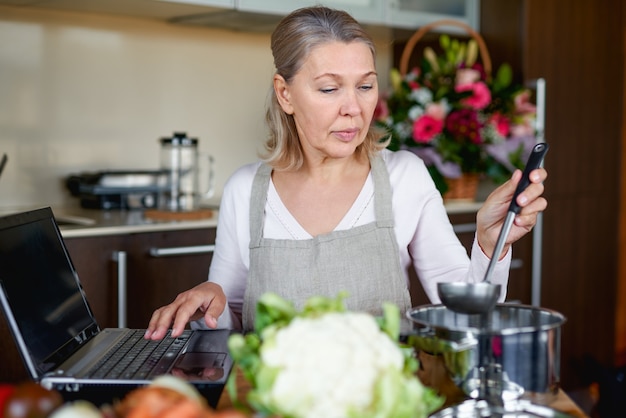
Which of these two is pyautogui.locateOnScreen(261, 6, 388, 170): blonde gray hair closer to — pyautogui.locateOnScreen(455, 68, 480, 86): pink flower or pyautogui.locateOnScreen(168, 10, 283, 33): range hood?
pyautogui.locateOnScreen(168, 10, 283, 33): range hood

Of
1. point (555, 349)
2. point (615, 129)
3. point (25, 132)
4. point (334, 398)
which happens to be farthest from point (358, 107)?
point (615, 129)

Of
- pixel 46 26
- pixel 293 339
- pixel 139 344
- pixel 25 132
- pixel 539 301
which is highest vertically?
pixel 46 26

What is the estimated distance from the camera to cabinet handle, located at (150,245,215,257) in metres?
2.46

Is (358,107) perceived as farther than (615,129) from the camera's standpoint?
No

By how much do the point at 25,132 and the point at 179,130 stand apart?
0.57 metres

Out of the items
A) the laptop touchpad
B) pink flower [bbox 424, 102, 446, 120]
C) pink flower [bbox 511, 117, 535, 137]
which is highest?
pink flower [bbox 424, 102, 446, 120]

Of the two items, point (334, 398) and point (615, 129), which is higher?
point (615, 129)

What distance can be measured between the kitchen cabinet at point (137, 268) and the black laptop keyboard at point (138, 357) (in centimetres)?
111

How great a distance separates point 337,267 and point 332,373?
81 cm

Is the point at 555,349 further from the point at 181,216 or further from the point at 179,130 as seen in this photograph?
the point at 179,130

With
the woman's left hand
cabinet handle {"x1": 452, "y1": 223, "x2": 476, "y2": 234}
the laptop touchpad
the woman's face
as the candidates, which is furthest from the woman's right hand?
cabinet handle {"x1": 452, "y1": 223, "x2": 476, "y2": 234}

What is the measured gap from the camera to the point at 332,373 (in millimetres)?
754

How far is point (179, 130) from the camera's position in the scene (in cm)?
314

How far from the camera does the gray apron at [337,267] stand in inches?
61.2
